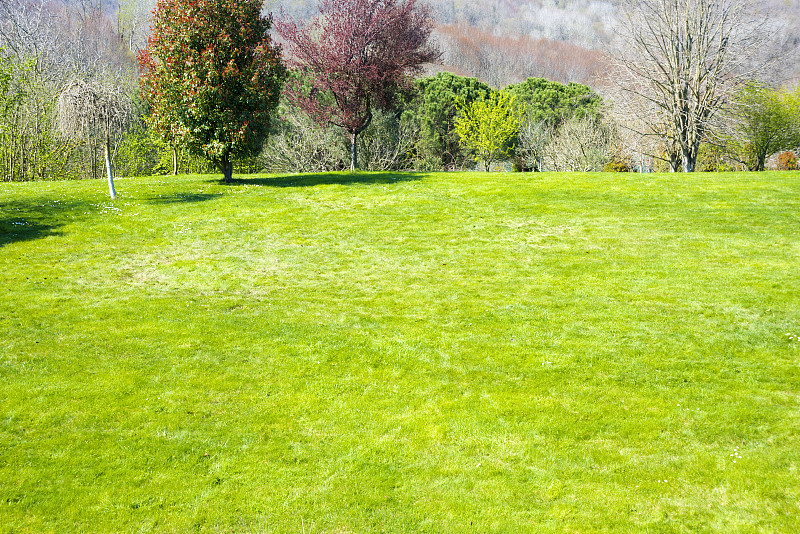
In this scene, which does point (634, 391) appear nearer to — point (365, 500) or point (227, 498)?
point (365, 500)

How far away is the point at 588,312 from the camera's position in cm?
900

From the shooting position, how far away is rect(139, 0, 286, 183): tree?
18.2 m

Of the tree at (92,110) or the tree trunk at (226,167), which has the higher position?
the tree at (92,110)

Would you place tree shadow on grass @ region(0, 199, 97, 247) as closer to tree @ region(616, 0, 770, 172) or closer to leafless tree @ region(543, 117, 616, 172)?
tree @ region(616, 0, 770, 172)

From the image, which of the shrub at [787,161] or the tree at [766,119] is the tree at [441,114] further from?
the shrub at [787,161]

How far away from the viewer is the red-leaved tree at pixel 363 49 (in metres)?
25.3

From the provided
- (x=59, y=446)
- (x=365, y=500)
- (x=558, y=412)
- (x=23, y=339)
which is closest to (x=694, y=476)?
(x=558, y=412)

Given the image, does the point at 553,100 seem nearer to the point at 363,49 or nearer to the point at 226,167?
the point at 363,49

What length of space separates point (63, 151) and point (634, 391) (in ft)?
96.4

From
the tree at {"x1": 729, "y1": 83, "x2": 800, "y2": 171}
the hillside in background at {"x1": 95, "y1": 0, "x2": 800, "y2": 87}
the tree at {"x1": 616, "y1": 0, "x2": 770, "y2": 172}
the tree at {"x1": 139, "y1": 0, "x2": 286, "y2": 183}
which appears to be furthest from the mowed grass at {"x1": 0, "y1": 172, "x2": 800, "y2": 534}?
the hillside in background at {"x1": 95, "y1": 0, "x2": 800, "y2": 87}

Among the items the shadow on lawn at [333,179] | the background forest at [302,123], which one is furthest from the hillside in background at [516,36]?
the shadow on lawn at [333,179]

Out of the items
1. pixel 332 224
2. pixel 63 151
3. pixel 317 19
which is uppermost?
pixel 317 19

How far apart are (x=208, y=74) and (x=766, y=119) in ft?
98.8

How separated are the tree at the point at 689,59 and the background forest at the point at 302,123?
5.82 feet
